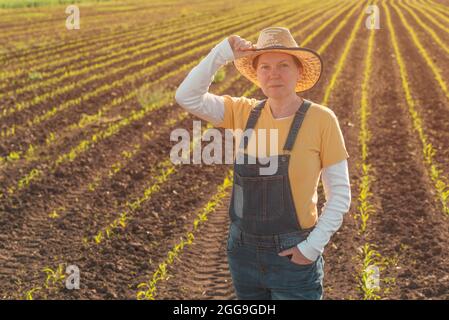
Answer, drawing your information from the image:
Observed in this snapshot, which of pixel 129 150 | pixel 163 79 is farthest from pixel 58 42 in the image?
pixel 129 150

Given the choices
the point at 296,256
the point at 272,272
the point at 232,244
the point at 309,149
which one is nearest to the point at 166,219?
the point at 232,244

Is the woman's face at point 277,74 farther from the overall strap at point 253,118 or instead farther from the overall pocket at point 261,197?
the overall pocket at point 261,197

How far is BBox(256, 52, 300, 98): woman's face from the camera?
2.63 m

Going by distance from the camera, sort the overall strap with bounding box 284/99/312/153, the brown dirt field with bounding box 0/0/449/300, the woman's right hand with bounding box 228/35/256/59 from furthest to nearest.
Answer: the brown dirt field with bounding box 0/0/449/300, the woman's right hand with bounding box 228/35/256/59, the overall strap with bounding box 284/99/312/153

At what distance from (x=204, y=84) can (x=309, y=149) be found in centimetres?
56

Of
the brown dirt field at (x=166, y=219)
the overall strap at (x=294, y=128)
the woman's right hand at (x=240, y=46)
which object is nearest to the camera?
the overall strap at (x=294, y=128)

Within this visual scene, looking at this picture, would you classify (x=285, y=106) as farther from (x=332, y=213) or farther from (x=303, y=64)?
(x=332, y=213)

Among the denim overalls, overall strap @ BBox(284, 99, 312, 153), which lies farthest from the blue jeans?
overall strap @ BBox(284, 99, 312, 153)

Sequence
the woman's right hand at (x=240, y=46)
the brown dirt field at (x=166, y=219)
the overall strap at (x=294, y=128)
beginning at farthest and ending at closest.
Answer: the brown dirt field at (x=166, y=219)
the woman's right hand at (x=240, y=46)
the overall strap at (x=294, y=128)

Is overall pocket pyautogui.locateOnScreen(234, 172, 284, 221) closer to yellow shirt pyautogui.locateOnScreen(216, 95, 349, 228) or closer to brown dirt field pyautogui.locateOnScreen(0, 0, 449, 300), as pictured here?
yellow shirt pyautogui.locateOnScreen(216, 95, 349, 228)

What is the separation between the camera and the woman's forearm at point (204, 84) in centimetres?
271

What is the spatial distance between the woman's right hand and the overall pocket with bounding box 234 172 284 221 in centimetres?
54

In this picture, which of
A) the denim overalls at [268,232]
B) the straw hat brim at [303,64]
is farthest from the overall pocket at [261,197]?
the straw hat brim at [303,64]
